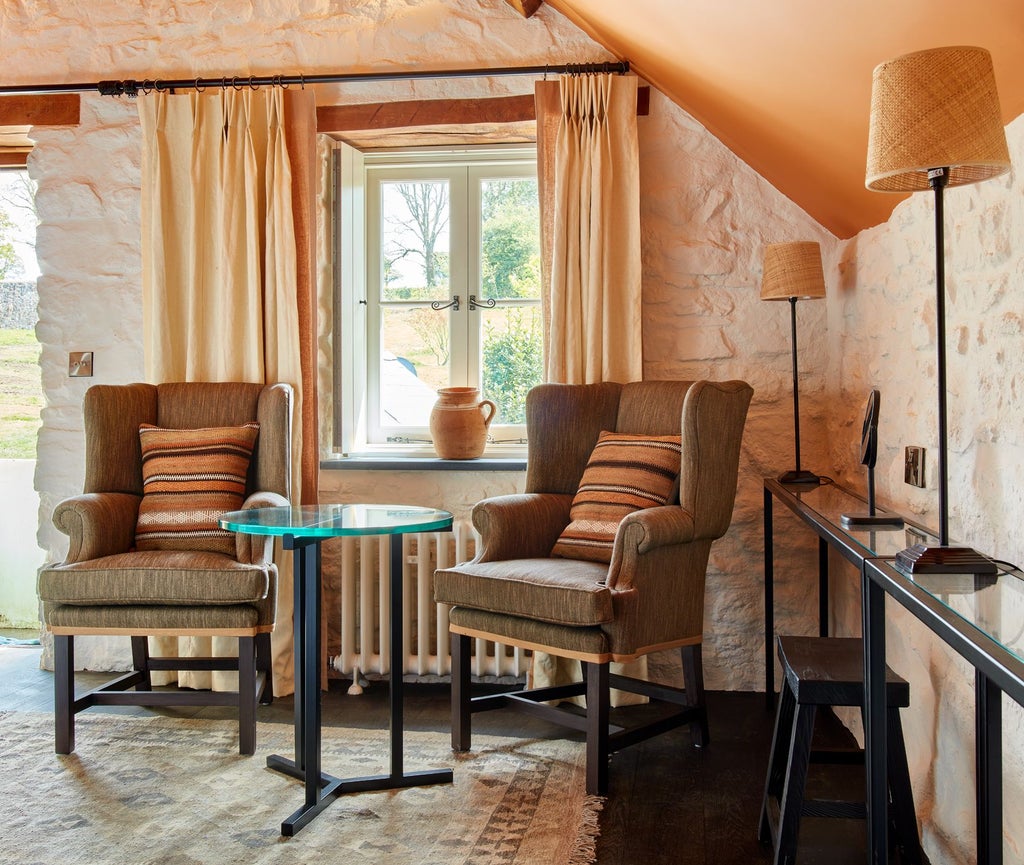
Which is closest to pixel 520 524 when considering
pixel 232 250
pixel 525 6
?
pixel 232 250

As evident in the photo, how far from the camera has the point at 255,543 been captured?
3.09 meters

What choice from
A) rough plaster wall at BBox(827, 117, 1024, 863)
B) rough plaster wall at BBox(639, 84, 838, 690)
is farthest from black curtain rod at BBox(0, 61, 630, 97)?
rough plaster wall at BBox(827, 117, 1024, 863)

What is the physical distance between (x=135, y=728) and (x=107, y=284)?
173 centimetres

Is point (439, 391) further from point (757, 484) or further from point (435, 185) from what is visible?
point (757, 484)

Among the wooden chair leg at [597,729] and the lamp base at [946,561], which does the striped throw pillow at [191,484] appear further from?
the lamp base at [946,561]

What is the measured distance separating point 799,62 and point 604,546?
4.77 ft

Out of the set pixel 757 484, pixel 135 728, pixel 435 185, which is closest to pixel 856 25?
pixel 757 484

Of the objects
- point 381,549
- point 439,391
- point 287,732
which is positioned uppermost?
point 439,391

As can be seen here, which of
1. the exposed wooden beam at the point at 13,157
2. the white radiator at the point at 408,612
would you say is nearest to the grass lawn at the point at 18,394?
the exposed wooden beam at the point at 13,157

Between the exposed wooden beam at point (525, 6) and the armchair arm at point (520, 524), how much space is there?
1.75m

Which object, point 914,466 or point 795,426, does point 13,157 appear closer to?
point 795,426

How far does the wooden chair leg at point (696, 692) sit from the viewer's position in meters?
3.02

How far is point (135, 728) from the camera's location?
3170 millimetres

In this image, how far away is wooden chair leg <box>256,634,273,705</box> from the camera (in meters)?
3.40
